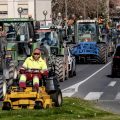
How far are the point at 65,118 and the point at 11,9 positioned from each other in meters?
81.8

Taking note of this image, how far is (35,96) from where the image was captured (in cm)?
1681

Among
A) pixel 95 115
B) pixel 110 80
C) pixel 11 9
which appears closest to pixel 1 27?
pixel 110 80

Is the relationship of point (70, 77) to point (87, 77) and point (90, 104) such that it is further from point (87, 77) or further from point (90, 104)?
point (90, 104)

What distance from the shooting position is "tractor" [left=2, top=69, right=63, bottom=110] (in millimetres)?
16719

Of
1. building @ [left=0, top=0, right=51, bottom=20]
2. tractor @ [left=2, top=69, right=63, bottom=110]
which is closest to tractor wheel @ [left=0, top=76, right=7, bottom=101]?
tractor @ [left=2, top=69, right=63, bottom=110]

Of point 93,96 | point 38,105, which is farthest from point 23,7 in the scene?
point 38,105

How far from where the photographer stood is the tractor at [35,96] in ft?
54.9

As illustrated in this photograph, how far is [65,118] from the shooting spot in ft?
47.3

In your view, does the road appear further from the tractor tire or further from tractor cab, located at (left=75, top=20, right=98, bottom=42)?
tractor cab, located at (left=75, top=20, right=98, bottom=42)

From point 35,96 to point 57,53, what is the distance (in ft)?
47.4

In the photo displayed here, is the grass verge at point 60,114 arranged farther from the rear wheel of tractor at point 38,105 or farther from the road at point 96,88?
the road at point 96,88

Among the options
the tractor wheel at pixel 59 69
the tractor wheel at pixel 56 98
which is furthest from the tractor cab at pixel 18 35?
the tractor wheel at pixel 56 98

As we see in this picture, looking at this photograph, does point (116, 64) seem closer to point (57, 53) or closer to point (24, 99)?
point (57, 53)

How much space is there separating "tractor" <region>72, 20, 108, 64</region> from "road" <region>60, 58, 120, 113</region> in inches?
350
